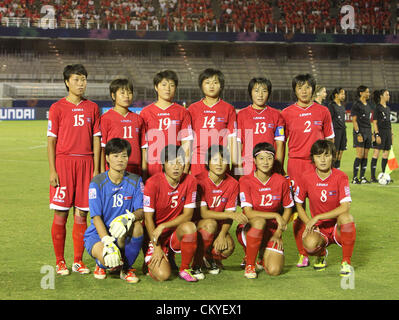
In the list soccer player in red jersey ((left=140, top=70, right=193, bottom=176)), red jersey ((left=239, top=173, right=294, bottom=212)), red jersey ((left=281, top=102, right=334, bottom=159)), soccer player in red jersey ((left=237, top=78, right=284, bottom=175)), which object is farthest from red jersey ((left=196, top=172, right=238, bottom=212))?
red jersey ((left=281, top=102, right=334, bottom=159))

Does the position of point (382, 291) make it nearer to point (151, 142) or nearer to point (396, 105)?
point (151, 142)

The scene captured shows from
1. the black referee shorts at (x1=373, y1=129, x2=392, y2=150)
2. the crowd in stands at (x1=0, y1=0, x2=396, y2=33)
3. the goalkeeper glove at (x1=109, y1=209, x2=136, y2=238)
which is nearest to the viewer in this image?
the goalkeeper glove at (x1=109, y1=209, x2=136, y2=238)

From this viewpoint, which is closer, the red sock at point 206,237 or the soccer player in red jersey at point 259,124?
the red sock at point 206,237

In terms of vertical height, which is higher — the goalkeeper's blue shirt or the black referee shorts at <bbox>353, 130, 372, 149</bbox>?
the black referee shorts at <bbox>353, 130, 372, 149</bbox>

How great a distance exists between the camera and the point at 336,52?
4031 centimetres

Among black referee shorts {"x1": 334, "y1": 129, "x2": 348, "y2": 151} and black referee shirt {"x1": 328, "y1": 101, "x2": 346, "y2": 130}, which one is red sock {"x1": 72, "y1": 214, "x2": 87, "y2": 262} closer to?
black referee shirt {"x1": 328, "y1": 101, "x2": 346, "y2": 130}

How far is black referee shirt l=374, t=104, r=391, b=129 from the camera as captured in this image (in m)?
12.3

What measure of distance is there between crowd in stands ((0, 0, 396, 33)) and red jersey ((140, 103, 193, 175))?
3228 centimetres

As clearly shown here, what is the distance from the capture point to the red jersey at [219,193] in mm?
5852

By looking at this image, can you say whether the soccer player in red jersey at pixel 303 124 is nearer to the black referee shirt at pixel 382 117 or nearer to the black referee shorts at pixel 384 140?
the black referee shirt at pixel 382 117

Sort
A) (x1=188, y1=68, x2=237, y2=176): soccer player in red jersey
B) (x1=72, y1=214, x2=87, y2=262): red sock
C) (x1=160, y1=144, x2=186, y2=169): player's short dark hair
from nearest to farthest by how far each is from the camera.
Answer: (x1=160, y1=144, x2=186, y2=169): player's short dark hair → (x1=72, y1=214, x2=87, y2=262): red sock → (x1=188, y1=68, x2=237, y2=176): soccer player in red jersey

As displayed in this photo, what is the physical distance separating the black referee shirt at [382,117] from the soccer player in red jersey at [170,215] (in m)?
7.86

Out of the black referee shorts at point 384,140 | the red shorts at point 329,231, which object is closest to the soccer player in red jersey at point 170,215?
the red shorts at point 329,231

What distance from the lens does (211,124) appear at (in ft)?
21.0
